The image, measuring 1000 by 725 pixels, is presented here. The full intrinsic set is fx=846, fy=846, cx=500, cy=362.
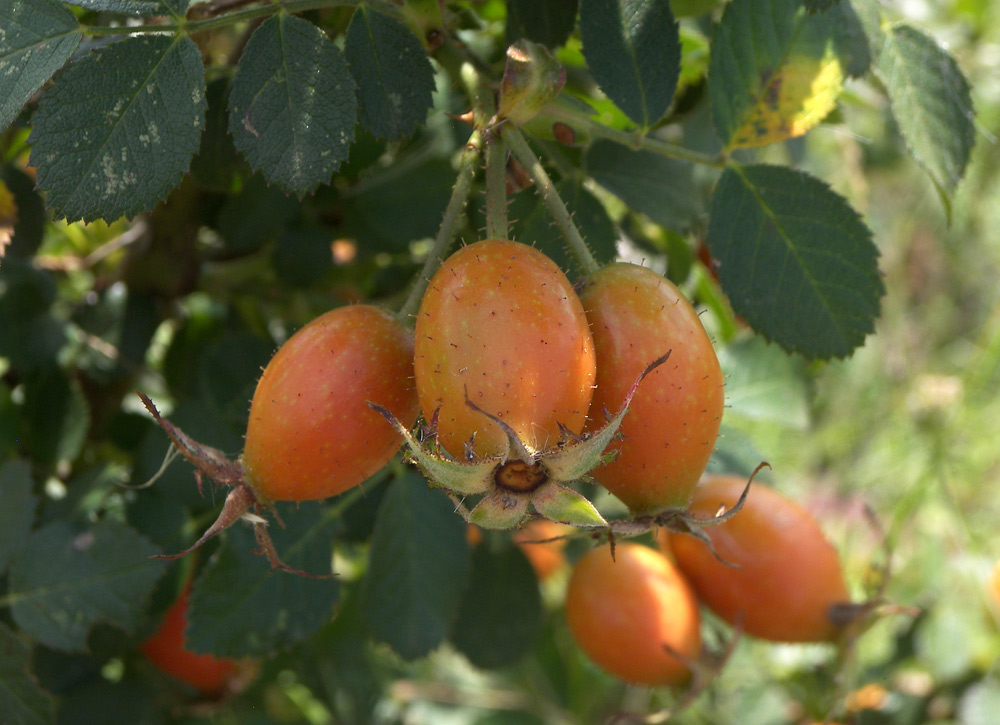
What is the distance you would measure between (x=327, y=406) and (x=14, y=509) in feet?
1.97

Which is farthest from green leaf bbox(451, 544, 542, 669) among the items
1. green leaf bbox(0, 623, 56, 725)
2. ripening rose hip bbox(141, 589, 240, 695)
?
green leaf bbox(0, 623, 56, 725)

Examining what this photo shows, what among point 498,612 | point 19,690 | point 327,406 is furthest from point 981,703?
point 19,690

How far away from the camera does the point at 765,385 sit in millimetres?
1548

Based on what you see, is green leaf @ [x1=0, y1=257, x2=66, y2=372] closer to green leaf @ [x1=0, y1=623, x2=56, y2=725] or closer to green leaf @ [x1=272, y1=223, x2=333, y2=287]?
green leaf @ [x1=272, y1=223, x2=333, y2=287]

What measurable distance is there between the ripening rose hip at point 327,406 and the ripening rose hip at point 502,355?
0.07 meters

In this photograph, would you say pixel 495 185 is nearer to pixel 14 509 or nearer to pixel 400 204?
pixel 400 204

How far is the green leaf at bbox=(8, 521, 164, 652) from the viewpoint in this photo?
106 centimetres

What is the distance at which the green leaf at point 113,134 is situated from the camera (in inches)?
30.3

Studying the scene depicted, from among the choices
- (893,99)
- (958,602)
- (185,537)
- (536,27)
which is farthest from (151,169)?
(958,602)

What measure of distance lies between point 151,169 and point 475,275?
33 centimetres

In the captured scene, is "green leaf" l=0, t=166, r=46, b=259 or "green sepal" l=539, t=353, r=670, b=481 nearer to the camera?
"green sepal" l=539, t=353, r=670, b=481

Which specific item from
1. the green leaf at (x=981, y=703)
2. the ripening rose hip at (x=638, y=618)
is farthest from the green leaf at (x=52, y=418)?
the green leaf at (x=981, y=703)

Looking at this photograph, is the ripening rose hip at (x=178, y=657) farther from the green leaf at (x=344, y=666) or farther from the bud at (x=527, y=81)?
the bud at (x=527, y=81)

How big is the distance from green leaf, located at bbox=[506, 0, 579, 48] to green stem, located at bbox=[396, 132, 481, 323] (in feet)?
0.73
